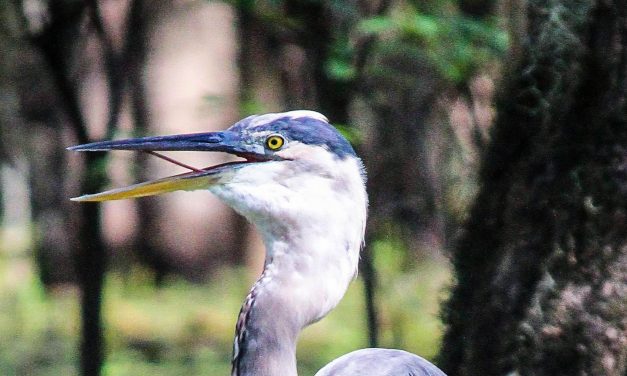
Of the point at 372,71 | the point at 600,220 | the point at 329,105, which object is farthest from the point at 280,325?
the point at 372,71

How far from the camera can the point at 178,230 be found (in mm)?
11688

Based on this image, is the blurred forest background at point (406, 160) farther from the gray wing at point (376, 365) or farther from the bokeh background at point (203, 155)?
the gray wing at point (376, 365)

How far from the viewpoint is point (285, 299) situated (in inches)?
105

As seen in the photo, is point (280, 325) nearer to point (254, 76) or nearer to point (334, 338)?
point (334, 338)

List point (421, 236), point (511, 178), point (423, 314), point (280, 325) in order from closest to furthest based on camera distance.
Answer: point (280, 325), point (511, 178), point (421, 236), point (423, 314)

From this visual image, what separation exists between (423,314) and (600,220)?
4836 millimetres

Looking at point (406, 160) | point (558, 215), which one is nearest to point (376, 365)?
point (558, 215)

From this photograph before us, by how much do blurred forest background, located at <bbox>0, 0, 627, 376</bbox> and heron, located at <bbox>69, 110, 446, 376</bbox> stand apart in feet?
4.92

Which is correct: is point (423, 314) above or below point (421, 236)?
below

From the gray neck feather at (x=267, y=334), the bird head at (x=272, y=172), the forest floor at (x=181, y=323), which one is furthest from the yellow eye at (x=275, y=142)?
the forest floor at (x=181, y=323)

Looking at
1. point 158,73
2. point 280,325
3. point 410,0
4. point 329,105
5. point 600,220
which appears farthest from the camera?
point 158,73

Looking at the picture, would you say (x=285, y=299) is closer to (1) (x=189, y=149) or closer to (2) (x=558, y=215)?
Result: (1) (x=189, y=149)

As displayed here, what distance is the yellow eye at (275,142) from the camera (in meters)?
2.68

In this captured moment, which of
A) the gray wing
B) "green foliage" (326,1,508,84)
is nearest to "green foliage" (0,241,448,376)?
"green foliage" (326,1,508,84)
